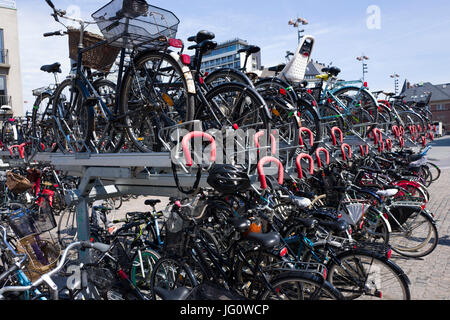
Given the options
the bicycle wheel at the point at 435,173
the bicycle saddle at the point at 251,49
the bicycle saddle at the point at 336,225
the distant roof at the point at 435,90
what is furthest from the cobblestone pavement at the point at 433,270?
the distant roof at the point at 435,90

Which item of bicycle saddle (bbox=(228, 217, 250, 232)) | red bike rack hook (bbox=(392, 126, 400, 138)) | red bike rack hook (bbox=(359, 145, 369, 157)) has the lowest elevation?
bicycle saddle (bbox=(228, 217, 250, 232))

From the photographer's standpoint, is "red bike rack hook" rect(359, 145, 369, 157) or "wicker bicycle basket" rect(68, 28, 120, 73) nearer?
"wicker bicycle basket" rect(68, 28, 120, 73)

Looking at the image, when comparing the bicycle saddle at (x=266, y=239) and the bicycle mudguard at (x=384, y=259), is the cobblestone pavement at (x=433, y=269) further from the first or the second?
the bicycle saddle at (x=266, y=239)

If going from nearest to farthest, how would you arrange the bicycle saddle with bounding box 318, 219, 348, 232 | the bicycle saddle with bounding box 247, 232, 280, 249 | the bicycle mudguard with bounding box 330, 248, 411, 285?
1. the bicycle saddle with bounding box 247, 232, 280, 249
2. the bicycle mudguard with bounding box 330, 248, 411, 285
3. the bicycle saddle with bounding box 318, 219, 348, 232

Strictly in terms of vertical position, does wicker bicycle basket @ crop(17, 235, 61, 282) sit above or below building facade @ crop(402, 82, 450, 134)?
below

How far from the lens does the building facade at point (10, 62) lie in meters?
21.9

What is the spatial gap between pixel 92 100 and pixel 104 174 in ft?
3.60

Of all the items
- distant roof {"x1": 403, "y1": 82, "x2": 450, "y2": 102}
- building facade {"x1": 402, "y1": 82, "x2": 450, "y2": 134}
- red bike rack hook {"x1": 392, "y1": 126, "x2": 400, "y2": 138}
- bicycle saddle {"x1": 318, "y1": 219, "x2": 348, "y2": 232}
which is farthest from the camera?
building facade {"x1": 402, "y1": 82, "x2": 450, "y2": 134}

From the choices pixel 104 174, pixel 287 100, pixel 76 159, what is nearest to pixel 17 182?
pixel 76 159

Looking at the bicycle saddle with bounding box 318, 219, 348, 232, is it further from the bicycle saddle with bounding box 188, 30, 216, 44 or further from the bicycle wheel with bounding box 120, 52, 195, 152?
the bicycle saddle with bounding box 188, 30, 216, 44

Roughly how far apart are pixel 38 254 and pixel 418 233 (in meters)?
5.23

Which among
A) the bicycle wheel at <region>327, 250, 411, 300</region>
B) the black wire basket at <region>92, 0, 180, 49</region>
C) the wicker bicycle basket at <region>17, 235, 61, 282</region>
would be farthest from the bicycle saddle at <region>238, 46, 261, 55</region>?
the wicker bicycle basket at <region>17, 235, 61, 282</region>

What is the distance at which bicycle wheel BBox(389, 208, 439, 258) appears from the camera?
471 cm

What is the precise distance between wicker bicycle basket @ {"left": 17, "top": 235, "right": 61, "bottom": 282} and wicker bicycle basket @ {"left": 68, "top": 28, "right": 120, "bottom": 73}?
100.0 inches
